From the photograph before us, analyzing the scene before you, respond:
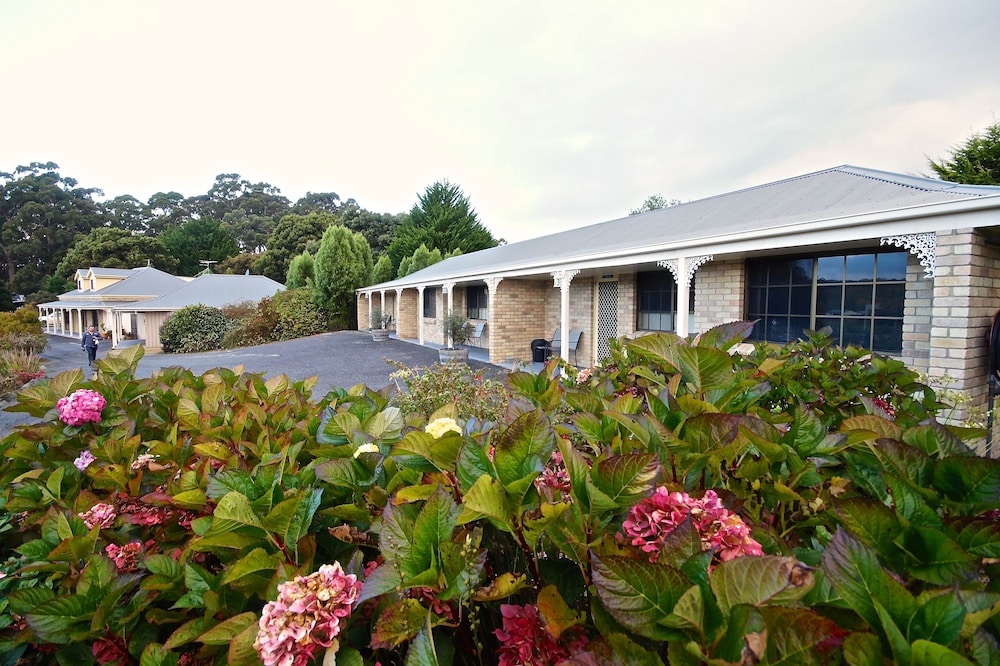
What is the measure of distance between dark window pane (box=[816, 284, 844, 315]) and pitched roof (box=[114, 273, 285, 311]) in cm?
2753

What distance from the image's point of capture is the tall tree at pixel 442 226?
34.8m

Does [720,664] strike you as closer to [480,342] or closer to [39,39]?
[39,39]

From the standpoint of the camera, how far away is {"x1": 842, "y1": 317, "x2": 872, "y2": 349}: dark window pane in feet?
22.1

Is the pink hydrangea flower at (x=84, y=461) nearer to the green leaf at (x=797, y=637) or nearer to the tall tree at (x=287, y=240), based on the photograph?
the green leaf at (x=797, y=637)

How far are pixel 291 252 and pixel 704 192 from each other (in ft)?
121

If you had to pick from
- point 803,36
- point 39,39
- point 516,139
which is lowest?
point 39,39

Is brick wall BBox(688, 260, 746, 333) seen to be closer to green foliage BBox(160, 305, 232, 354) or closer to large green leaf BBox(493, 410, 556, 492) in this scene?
large green leaf BBox(493, 410, 556, 492)

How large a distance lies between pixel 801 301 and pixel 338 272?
22.3m

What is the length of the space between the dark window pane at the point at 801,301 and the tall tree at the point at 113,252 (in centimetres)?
5000

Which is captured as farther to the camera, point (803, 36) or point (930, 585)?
point (803, 36)

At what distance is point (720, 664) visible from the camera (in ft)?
1.41

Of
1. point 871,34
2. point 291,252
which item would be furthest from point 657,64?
point 291,252

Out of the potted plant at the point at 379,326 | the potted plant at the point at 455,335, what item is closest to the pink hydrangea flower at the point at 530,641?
the potted plant at the point at 455,335

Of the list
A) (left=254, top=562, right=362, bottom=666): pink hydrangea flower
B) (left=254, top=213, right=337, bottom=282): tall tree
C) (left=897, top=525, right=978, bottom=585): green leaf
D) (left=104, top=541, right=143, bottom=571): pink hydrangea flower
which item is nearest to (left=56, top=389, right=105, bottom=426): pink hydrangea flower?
(left=104, top=541, right=143, bottom=571): pink hydrangea flower
